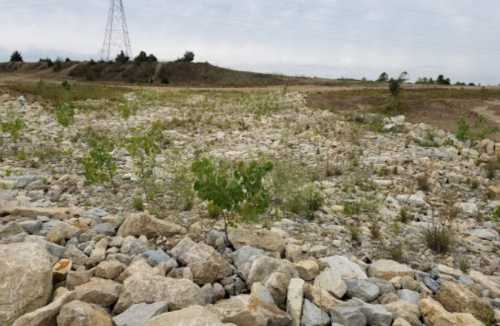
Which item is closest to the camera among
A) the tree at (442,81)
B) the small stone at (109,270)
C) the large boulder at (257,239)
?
the small stone at (109,270)

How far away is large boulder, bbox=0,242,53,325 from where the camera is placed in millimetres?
2459

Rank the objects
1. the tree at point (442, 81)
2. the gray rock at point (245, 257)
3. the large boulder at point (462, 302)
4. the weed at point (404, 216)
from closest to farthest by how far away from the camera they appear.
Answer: the large boulder at point (462, 302)
the gray rock at point (245, 257)
the weed at point (404, 216)
the tree at point (442, 81)

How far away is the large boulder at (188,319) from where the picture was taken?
222 centimetres

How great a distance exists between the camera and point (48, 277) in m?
2.70

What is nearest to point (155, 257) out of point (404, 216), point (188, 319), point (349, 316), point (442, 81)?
point (188, 319)

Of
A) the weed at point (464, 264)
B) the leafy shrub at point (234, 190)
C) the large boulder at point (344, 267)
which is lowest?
the weed at point (464, 264)

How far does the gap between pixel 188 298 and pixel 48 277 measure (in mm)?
1052

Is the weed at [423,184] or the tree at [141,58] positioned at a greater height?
the tree at [141,58]

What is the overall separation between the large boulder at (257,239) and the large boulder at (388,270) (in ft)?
2.98

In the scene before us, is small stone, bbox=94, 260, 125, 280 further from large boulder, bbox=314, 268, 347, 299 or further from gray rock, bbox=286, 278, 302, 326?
large boulder, bbox=314, 268, 347, 299

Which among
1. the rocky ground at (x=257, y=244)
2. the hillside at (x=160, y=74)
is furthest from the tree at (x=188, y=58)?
the rocky ground at (x=257, y=244)

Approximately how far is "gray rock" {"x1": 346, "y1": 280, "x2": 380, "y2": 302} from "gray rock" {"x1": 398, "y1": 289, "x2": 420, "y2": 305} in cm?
21

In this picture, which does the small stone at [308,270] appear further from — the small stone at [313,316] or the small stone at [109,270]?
the small stone at [109,270]

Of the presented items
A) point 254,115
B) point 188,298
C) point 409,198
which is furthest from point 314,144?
point 188,298
